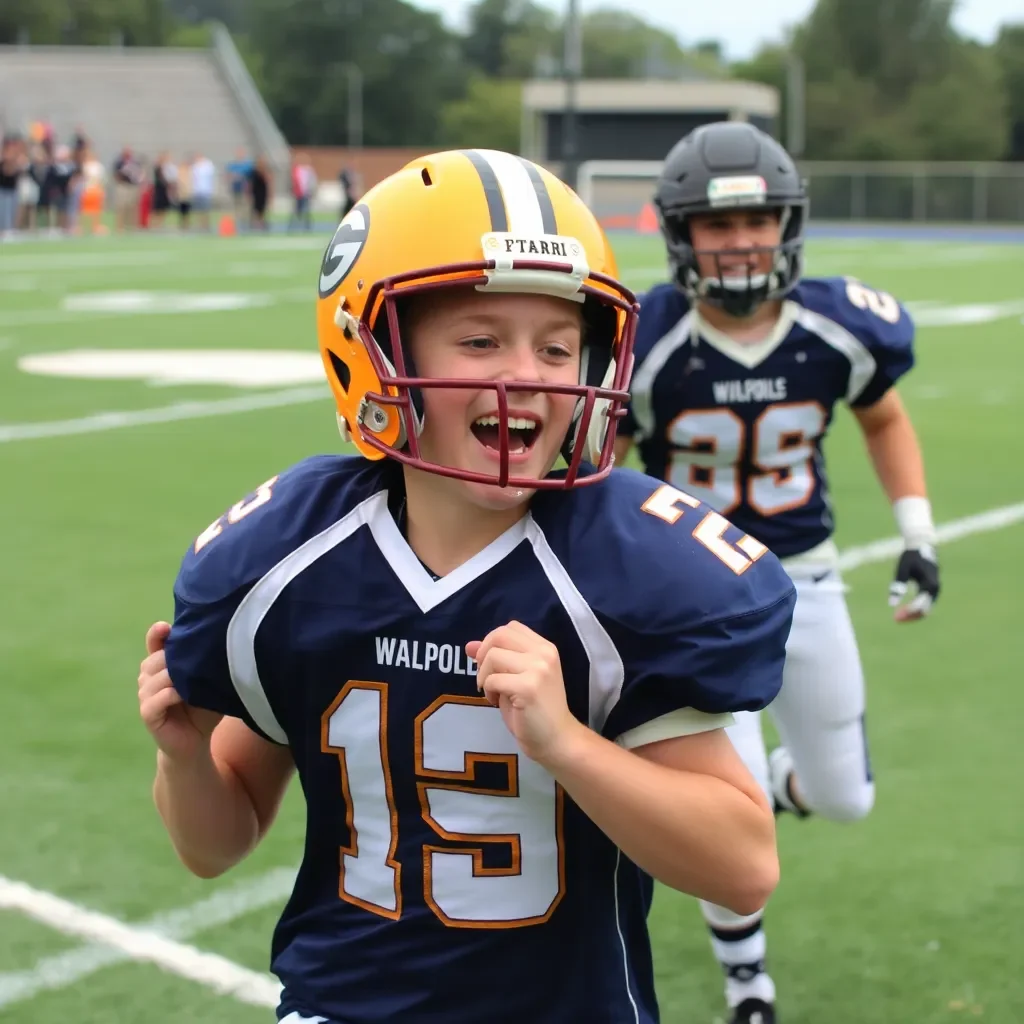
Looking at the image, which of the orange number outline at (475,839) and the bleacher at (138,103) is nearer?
the orange number outline at (475,839)

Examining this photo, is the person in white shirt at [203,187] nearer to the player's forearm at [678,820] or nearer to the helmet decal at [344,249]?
the helmet decal at [344,249]

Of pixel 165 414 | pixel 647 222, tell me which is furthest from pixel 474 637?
pixel 647 222

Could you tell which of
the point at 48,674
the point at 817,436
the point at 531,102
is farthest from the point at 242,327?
the point at 531,102

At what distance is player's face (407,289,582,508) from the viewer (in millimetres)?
2117

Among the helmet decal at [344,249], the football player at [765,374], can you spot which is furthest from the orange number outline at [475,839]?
the football player at [765,374]

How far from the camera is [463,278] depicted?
83.0 inches

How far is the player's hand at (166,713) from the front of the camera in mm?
2229

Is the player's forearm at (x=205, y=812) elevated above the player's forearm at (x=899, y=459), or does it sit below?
below

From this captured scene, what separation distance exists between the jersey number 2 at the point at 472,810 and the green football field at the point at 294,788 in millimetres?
1474

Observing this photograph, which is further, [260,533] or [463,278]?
[260,533]

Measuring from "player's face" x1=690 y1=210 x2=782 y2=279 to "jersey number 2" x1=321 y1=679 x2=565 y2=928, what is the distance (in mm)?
2170

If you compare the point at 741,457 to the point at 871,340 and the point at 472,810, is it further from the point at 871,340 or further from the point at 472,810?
the point at 472,810

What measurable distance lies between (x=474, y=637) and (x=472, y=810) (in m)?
0.25

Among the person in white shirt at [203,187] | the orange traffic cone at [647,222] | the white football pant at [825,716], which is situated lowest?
the white football pant at [825,716]
